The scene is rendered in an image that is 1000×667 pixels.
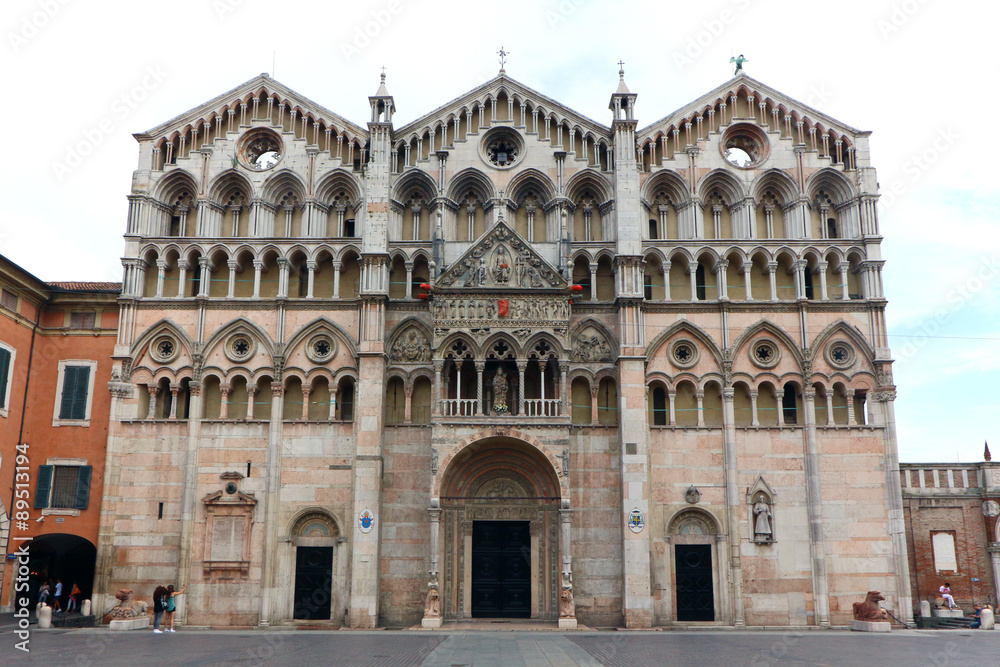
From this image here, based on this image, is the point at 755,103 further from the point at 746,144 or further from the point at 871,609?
the point at 871,609

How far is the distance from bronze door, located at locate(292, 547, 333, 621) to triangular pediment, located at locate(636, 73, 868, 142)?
76.3ft

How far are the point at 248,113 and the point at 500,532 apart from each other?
72.9ft

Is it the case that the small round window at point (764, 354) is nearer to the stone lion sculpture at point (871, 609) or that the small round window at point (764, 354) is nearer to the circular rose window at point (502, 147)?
the stone lion sculpture at point (871, 609)

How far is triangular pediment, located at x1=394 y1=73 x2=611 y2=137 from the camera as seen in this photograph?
3822cm

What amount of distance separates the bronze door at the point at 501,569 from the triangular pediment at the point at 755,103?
18821mm

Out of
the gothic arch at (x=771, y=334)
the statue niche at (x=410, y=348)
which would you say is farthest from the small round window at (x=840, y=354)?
the statue niche at (x=410, y=348)

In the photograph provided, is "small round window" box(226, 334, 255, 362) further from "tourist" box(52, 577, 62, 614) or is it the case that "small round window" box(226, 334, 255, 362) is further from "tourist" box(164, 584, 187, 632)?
"tourist" box(52, 577, 62, 614)

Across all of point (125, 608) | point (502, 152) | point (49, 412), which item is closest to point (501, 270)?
point (502, 152)

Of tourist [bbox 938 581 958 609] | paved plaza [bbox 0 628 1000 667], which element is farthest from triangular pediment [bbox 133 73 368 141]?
tourist [bbox 938 581 958 609]

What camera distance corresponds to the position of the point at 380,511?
1335 inches

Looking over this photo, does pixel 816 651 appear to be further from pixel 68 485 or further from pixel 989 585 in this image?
pixel 68 485

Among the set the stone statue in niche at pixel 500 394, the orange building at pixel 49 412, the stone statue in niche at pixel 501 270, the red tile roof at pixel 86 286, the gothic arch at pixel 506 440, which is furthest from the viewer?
the red tile roof at pixel 86 286

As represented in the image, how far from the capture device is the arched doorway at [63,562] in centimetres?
3688

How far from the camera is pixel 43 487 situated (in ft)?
115
